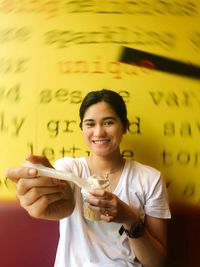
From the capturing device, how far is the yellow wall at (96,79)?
1.22 m

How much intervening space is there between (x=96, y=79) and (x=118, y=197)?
45 cm

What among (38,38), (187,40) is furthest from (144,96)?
(38,38)

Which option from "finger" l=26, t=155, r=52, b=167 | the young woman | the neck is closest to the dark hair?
the young woman

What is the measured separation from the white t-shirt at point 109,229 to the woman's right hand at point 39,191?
0.32 ft

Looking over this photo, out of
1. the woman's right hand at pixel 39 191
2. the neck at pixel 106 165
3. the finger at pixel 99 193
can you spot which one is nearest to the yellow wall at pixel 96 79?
the neck at pixel 106 165

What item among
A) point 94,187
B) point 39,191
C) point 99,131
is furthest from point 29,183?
point 99,131

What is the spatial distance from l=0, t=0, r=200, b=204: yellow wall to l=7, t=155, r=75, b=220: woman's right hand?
0.99ft

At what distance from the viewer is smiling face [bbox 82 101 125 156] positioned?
3.39 feet

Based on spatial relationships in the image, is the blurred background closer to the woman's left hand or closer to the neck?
the neck

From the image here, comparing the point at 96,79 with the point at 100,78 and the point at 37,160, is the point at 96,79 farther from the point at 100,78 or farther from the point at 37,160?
the point at 37,160

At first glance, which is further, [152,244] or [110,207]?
[152,244]

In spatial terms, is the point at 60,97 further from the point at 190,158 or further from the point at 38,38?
the point at 190,158

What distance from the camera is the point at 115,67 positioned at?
1228mm

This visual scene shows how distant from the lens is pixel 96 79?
123 centimetres
